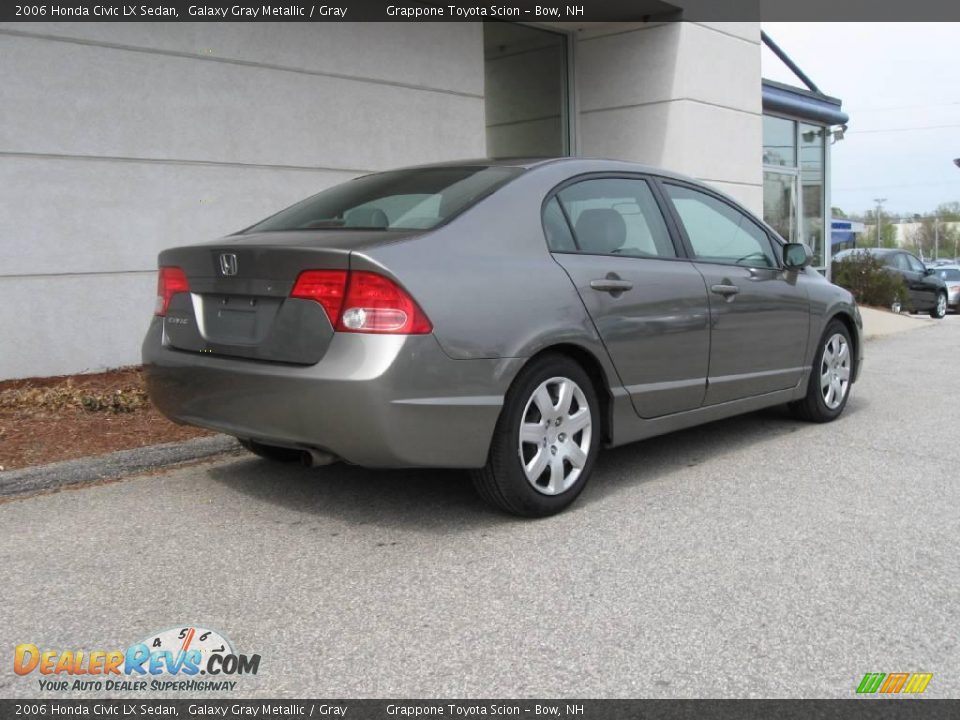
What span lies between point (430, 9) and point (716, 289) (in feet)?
18.5

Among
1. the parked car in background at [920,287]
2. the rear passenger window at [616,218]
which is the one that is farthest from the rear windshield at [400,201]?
the parked car in background at [920,287]

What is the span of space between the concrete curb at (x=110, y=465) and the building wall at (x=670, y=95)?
7.70 meters

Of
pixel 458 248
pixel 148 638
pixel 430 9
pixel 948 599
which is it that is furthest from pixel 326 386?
pixel 430 9

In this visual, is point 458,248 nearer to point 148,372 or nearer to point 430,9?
point 148,372

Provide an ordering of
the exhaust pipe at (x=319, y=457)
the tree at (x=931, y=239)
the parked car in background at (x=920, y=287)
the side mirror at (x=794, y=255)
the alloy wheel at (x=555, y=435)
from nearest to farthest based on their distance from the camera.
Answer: the exhaust pipe at (x=319, y=457) < the alloy wheel at (x=555, y=435) < the side mirror at (x=794, y=255) < the parked car in background at (x=920, y=287) < the tree at (x=931, y=239)

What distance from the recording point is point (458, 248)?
12.9ft

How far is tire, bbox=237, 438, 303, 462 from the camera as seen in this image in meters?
4.81

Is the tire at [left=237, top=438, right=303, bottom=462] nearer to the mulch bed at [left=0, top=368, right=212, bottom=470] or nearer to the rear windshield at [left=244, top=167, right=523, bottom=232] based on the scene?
the mulch bed at [left=0, top=368, right=212, bottom=470]

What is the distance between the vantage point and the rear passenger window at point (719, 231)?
212 inches

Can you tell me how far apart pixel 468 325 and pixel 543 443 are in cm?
70

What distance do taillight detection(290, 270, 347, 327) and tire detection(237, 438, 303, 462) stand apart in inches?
49.1

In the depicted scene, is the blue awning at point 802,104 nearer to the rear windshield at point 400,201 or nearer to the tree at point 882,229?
the rear windshield at point 400,201

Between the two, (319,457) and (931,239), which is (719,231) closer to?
(319,457)

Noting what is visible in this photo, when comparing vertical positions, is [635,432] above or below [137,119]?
below
